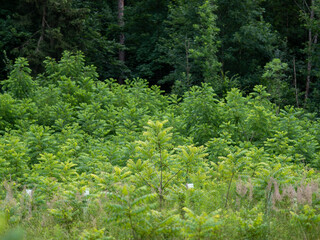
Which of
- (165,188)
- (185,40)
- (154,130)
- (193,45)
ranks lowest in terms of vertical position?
(165,188)

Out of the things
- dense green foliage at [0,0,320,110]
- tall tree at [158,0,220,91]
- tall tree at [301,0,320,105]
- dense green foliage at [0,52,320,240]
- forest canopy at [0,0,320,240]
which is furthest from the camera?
tall tree at [301,0,320,105]

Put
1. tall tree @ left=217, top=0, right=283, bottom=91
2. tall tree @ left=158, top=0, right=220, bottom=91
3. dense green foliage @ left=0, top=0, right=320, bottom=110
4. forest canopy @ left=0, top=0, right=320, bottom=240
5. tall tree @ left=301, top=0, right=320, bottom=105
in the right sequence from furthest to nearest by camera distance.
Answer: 1. tall tree @ left=217, top=0, right=283, bottom=91
2. tall tree @ left=301, top=0, right=320, bottom=105
3. dense green foliage @ left=0, top=0, right=320, bottom=110
4. tall tree @ left=158, top=0, right=220, bottom=91
5. forest canopy @ left=0, top=0, right=320, bottom=240

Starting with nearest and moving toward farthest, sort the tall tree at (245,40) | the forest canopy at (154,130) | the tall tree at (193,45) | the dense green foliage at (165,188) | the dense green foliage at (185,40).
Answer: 1. the dense green foliage at (165,188)
2. the forest canopy at (154,130)
3. the tall tree at (193,45)
4. the dense green foliage at (185,40)
5. the tall tree at (245,40)

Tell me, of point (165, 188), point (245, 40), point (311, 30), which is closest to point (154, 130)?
point (165, 188)

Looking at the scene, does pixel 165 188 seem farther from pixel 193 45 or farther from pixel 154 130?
pixel 193 45

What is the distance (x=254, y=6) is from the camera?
69.5 feet

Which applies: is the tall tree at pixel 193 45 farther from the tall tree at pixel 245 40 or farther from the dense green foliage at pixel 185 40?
the tall tree at pixel 245 40

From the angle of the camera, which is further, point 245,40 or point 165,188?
point 245,40

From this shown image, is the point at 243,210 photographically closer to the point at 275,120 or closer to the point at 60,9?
the point at 275,120

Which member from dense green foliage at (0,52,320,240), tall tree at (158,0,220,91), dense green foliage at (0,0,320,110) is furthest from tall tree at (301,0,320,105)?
dense green foliage at (0,52,320,240)

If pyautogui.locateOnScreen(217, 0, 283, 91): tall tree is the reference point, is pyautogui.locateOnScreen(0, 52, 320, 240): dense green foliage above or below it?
below

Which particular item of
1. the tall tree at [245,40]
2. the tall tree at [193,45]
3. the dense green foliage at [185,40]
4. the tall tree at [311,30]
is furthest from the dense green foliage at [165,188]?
the tall tree at [311,30]

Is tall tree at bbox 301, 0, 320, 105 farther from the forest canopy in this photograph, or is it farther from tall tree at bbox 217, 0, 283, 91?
tall tree at bbox 217, 0, 283, 91

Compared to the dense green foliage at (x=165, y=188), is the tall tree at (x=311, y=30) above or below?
above
